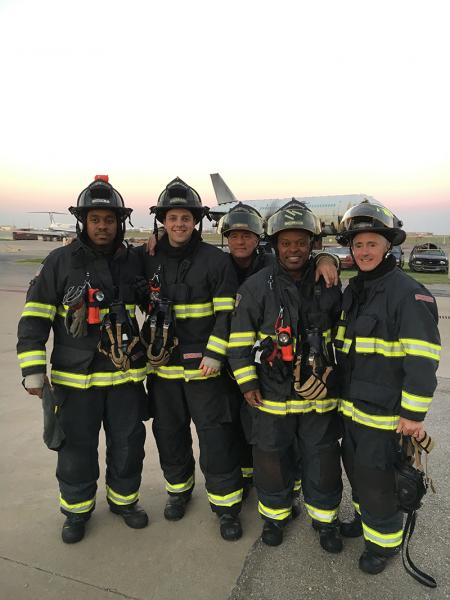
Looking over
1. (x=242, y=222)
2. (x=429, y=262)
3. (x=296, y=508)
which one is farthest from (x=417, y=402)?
(x=429, y=262)

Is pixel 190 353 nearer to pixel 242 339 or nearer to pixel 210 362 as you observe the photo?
pixel 210 362

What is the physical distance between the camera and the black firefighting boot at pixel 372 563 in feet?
7.93

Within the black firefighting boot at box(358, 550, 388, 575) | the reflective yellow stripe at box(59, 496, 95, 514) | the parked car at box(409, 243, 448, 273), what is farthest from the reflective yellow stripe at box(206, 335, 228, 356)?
the parked car at box(409, 243, 448, 273)

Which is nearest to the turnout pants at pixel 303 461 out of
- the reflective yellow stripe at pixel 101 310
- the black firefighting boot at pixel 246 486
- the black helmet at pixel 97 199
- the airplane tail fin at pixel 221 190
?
the black firefighting boot at pixel 246 486

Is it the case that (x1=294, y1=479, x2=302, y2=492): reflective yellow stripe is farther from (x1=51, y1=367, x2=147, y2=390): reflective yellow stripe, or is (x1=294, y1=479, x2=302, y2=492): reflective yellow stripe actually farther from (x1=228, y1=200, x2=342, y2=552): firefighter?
(x1=51, y1=367, x2=147, y2=390): reflective yellow stripe

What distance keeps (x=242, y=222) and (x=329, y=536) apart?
7.23 feet

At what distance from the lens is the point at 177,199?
2.97 meters

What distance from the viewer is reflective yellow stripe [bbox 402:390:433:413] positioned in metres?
2.24

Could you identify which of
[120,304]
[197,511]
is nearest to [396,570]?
[197,511]

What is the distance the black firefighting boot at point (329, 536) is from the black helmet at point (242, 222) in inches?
81.3

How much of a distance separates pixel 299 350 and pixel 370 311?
0.49 m

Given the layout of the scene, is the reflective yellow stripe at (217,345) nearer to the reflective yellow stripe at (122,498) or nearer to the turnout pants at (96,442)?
the turnout pants at (96,442)

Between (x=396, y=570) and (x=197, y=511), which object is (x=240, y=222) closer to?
(x=197, y=511)

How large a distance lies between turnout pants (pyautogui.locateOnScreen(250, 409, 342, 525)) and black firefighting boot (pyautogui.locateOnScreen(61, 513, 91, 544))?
1.17m
